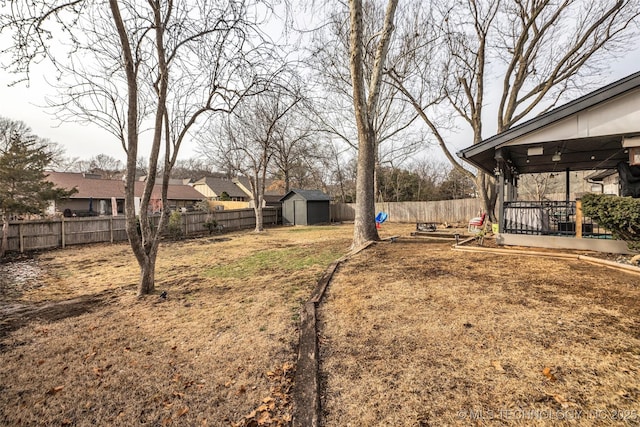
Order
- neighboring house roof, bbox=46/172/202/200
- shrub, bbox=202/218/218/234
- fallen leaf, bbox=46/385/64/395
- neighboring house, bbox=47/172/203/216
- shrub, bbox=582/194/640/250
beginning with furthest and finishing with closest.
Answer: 1. neighboring house roof, bbox=46/172/202/200
2. neighboring house, bbox=47/172/203/216
3. shrub, bbox=202/218/218/234
4. shrub, bbox=582/194/640/250
5. fallen leaf, bbox=46/385/64/395

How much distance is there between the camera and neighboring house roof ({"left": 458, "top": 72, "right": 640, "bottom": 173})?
18.2 ft

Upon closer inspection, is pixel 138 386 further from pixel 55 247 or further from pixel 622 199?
pixel 55 247

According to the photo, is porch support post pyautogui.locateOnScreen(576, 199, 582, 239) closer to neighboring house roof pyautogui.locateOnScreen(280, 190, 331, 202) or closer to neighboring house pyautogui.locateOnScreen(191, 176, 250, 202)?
neighboring house roof pyautogui.locateOnScreen(280, 190, 331, 202)

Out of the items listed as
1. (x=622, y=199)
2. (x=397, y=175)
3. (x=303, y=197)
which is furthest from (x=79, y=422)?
(x=397, y=175)

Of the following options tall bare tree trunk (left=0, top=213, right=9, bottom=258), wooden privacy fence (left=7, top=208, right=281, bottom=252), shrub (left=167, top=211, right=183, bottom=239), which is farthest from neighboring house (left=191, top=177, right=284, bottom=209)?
tall bare tree trunk (left=0, top=213, right=9, bottom=258)

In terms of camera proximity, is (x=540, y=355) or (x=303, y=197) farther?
(x=303, y=197)

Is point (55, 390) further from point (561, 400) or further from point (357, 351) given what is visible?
point (561, 400)

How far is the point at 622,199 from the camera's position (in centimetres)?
475

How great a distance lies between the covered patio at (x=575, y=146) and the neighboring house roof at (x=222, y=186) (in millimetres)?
32862

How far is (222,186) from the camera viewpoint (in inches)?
1469

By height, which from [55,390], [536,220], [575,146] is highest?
[575,146]

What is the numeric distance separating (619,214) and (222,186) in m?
37.3

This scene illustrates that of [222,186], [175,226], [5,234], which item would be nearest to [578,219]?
[175,226]

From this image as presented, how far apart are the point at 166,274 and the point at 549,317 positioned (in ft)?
22.5
